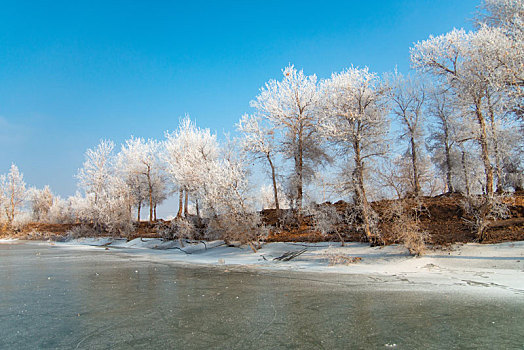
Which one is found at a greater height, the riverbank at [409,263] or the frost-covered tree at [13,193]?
the frost-covered tree at [13,193]

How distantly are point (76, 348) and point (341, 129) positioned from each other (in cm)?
1307

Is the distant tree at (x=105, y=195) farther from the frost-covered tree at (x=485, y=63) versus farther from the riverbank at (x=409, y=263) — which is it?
the frost-covered tree at (x=485, y=63)

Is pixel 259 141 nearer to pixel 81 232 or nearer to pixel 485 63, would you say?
pixel 485 63

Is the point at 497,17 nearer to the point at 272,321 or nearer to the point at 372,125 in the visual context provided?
the point at 372,125

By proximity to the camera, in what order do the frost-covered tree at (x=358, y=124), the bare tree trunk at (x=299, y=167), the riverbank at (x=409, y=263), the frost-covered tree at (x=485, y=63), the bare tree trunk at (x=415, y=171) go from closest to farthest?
1. the riverbank at (x=409, y=263)
2. the frost-covered tree at (x=485, y=63)
3. the frost-covered tree at (x=358, y=124)
4. the bare tree trunk at (x=299, y=167)
5. the bare tree trunk at (x=415, y=171)

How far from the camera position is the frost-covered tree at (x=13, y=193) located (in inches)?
1874

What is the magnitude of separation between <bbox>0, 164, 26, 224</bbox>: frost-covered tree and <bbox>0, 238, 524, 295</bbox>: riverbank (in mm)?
44671

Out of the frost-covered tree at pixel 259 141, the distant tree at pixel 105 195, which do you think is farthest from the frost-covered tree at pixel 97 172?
the frost-covered tree at pixel 259 141

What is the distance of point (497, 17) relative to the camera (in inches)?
632

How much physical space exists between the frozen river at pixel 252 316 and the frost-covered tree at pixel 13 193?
47394 millimetres

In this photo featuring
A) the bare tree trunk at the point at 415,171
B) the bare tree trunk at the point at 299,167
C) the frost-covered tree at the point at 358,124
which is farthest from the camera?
the bare tree trunk at the point at 415,171

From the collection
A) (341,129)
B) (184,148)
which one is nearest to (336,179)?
(341,129)

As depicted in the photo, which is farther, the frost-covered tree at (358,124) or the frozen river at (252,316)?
the frost-covered tree at (358,124)

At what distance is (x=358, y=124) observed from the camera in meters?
15.7
